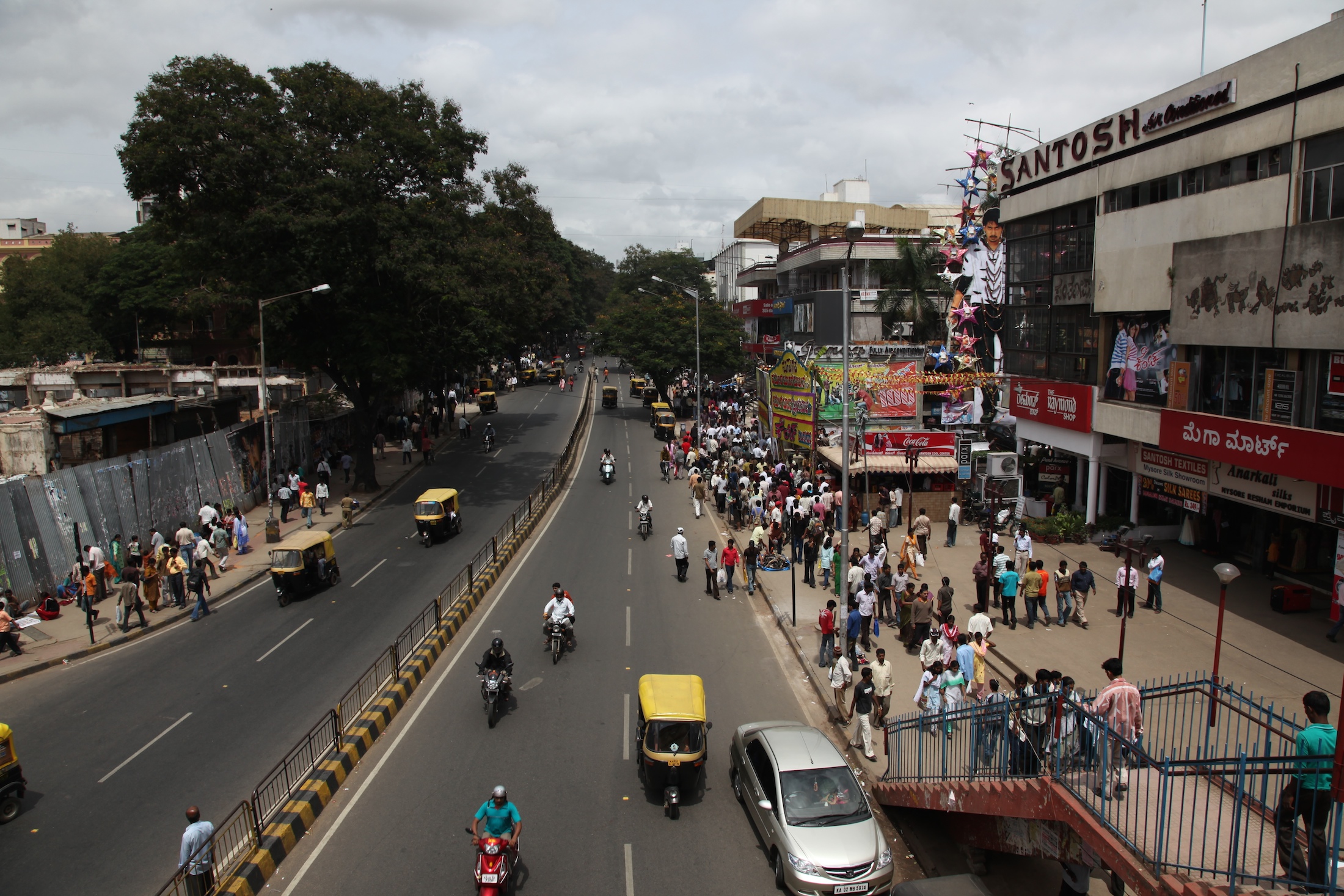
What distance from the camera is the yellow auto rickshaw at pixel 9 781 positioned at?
10.9 m

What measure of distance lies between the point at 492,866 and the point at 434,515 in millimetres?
18582

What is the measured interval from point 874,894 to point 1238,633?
12151 mm

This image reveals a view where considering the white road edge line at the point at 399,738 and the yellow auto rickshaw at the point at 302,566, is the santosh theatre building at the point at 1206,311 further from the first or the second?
the yellow auto rickshaw at the point at 302,566

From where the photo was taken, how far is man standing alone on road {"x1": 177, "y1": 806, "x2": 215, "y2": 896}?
29.1 feet

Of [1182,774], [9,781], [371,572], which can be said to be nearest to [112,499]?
[371,572]

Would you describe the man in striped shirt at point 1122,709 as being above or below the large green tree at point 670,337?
below

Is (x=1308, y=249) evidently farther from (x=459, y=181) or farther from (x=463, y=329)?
(x=463, y=329)

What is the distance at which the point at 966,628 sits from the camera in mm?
17734

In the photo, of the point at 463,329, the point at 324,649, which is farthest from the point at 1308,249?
the point at 463,329

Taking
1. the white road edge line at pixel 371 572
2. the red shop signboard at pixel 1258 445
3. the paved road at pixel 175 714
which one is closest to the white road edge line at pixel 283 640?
the paved road at pixel 175 714

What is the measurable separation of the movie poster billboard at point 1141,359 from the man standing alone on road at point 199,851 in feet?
75.6

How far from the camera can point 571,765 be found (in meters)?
12.4

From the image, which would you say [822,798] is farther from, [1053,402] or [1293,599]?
[1053,402]

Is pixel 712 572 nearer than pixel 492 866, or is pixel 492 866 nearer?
pixel 492 866
